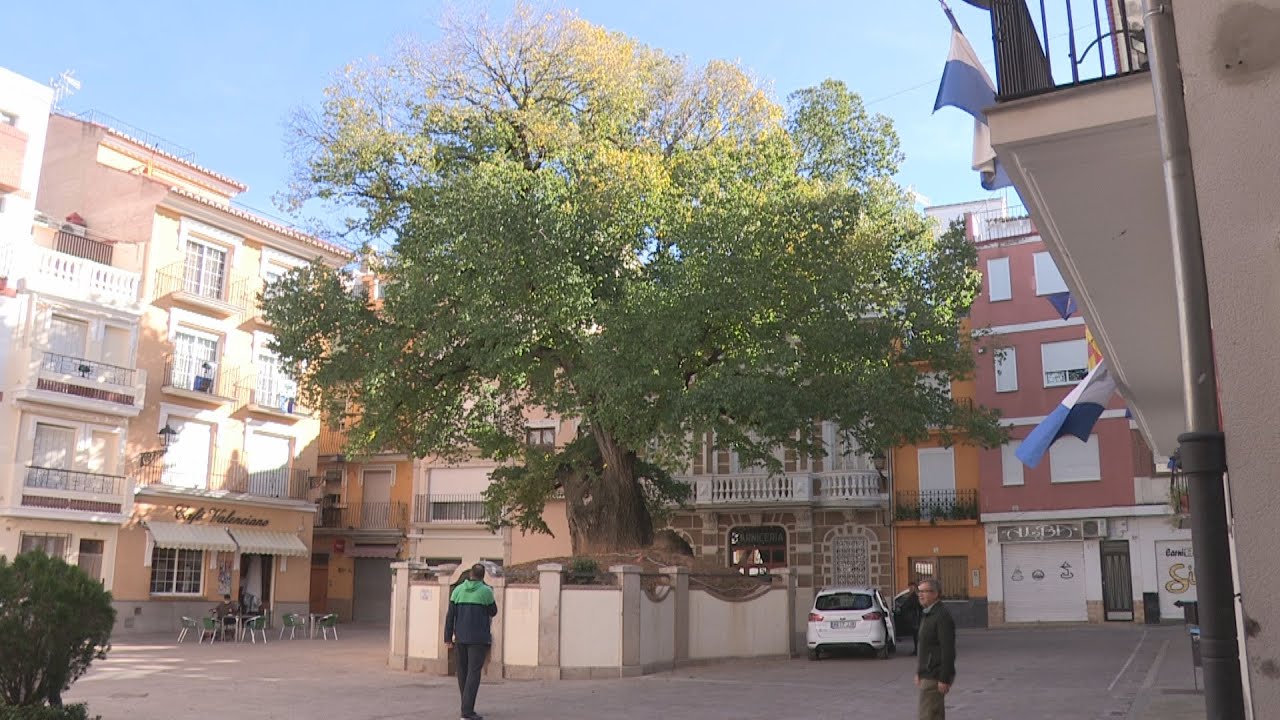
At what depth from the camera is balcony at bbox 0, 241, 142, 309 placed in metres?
31.8

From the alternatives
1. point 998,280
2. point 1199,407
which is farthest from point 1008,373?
point 1199,407

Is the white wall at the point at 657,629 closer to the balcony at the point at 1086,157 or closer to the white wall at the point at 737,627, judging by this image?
the white wall at the point at 737,627

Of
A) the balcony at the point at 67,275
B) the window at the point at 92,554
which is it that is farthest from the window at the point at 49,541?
the balcony at the point at 67,275

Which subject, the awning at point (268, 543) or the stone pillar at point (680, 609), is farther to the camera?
the awning at point (268, 543)

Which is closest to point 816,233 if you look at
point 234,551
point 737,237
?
point 737,237

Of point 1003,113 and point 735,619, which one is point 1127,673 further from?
point 1003,113

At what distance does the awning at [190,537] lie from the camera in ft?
113

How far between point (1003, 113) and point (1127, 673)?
605 inches

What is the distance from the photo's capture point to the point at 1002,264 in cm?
4019

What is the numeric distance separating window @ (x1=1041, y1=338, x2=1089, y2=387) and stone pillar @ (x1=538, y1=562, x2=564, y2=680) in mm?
25648

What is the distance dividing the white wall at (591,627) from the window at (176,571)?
2191cm

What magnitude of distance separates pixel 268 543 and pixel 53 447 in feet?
27.5

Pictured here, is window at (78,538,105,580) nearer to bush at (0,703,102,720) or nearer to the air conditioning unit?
bush at (0,703,102,720)

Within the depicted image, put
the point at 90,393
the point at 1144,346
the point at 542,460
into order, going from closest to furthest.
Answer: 1. the point at 1144,346
2. the point at 542,460
3. the point at 90,393
